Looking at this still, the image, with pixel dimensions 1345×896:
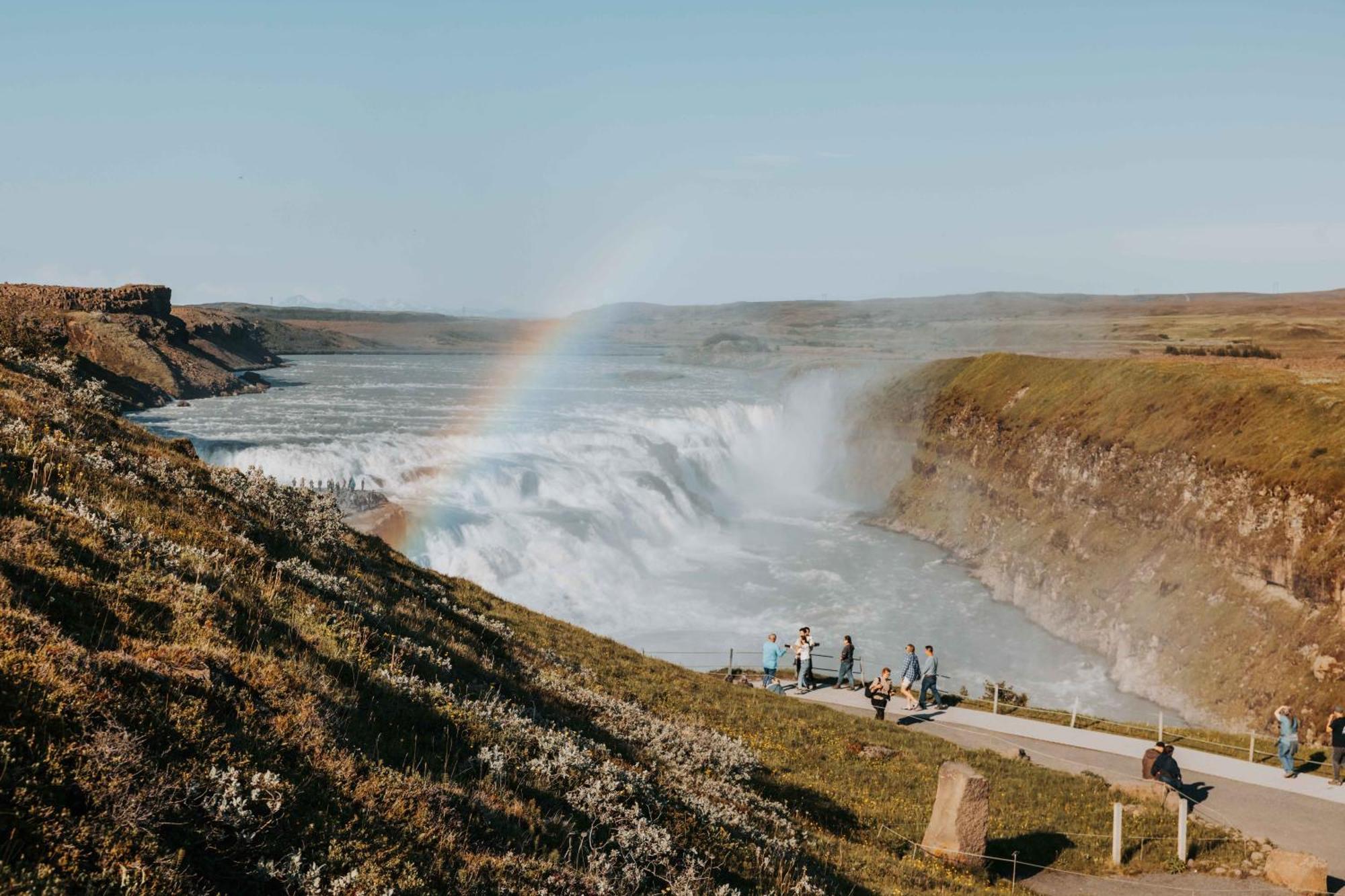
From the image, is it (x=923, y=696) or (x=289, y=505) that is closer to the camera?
(x=289, y=505)

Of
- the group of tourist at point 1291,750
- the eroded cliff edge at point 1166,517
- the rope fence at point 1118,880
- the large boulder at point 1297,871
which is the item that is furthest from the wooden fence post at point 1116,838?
the eroded cliff edge at point 1166,517

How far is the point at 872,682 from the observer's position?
2798cm

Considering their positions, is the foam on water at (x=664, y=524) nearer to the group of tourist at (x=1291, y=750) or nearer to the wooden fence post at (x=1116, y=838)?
the group of tourist at (x=1291, y=750)

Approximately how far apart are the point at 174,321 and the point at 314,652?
393 feet

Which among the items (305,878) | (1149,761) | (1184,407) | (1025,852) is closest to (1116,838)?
(1025,852)

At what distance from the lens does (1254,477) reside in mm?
40500

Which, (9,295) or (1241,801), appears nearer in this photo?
(1241,801)

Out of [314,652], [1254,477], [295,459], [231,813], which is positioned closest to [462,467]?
[295,459]

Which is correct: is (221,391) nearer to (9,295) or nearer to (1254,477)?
(9,295)

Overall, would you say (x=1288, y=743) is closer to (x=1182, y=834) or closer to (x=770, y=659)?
(x=1182, y=834)

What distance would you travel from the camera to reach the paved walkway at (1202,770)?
1686 cm

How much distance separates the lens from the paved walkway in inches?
664

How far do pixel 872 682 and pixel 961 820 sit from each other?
48.3 feet

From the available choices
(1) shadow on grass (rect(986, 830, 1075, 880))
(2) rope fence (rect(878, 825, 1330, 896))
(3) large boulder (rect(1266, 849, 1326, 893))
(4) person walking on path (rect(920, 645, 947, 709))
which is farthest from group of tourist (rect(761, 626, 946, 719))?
(3) large boulder (rect(1266, 849, 1326, 893))
